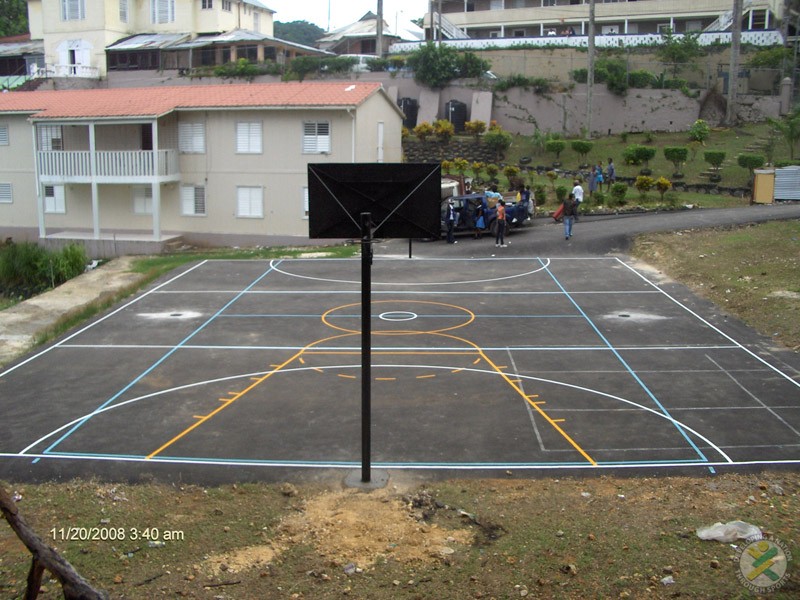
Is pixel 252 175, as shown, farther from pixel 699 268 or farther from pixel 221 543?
pixel 221 543

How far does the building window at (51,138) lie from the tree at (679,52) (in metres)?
33.1

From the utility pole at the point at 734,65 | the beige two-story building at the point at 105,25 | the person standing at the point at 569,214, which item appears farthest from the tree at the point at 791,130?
the beige two-story building at the point at 105,25

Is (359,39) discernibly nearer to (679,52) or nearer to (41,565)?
(679,52)

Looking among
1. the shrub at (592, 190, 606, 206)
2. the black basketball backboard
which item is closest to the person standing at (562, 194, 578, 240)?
the shrub at (592, 190, 606, 206)

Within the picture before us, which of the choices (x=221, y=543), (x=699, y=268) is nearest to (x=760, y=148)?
(x=699, y=268)

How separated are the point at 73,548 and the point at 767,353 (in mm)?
14047

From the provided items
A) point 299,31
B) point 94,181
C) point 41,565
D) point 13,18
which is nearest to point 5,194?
point 94,181

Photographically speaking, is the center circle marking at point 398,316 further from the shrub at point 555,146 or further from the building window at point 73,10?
the building window at point 73,10

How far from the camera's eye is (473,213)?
30.8 meters

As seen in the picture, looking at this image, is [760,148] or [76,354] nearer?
[76,354]

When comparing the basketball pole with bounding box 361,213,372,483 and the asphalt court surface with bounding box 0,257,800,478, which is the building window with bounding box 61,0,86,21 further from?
the basketball pole with bounding box 361,213,372,483

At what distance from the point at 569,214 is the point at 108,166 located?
1849 cm

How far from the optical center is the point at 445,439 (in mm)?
13500

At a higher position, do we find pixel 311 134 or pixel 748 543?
pixel 311 134
